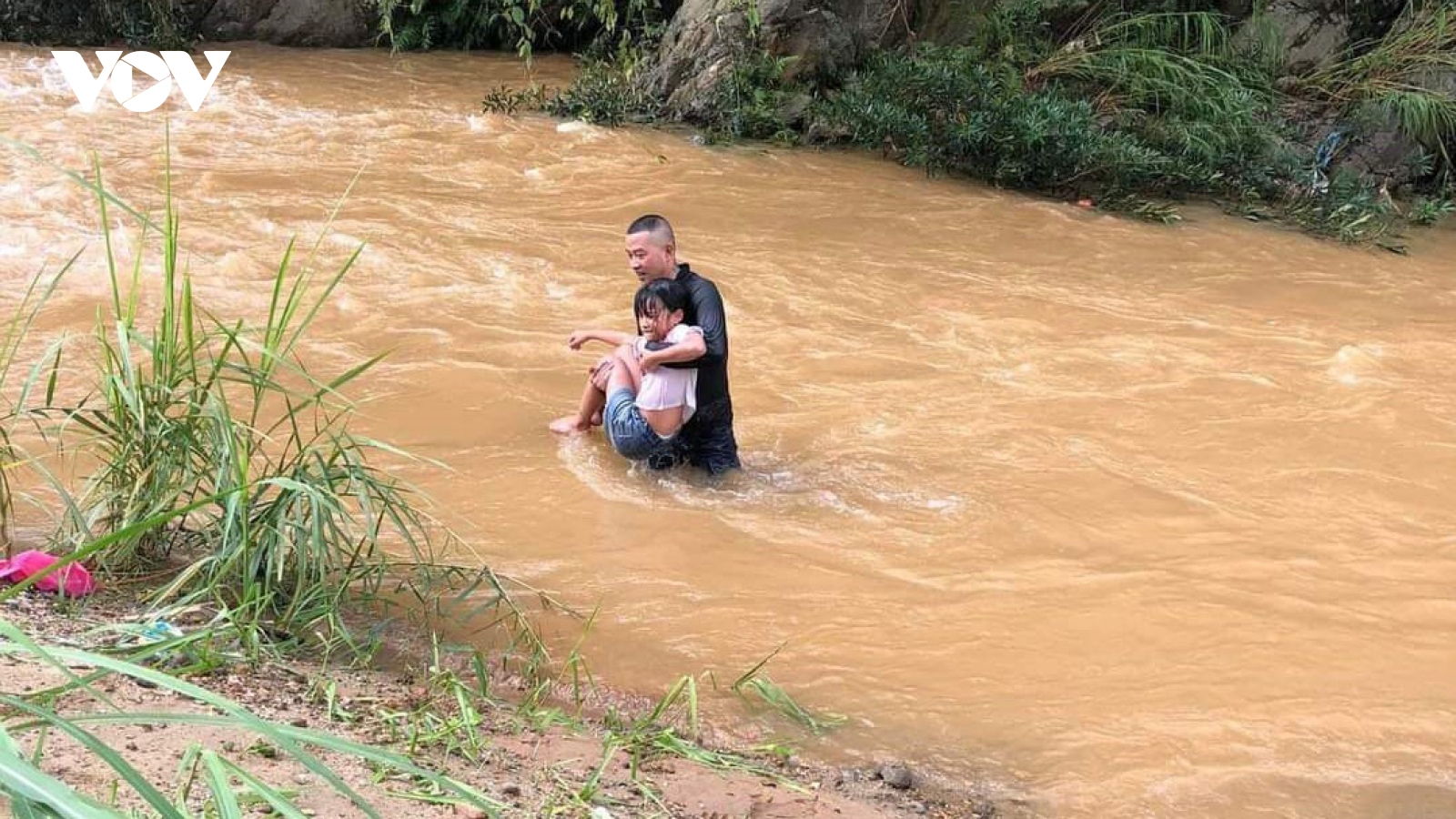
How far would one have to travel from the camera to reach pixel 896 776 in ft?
11.8

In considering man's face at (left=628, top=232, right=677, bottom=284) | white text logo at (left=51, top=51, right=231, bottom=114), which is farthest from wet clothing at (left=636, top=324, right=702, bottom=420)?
white text logo at (left=51, top=51, right=231, bottom=114)

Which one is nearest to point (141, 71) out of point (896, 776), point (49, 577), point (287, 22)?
point (287, 22)

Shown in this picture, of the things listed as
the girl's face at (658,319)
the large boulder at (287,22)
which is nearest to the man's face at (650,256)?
the girl's face at (658,319)

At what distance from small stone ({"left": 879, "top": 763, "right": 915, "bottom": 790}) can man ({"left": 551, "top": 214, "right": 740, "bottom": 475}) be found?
2.09 m

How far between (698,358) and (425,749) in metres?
2.61

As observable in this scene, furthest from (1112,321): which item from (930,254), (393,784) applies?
(393,784)

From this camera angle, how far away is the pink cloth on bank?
3.50m

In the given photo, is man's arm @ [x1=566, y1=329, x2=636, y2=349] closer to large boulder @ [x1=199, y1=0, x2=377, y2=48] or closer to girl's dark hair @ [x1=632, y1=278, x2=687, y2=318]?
girl's dark hair @ [x1=632, y1=278, x2=687, y2=318]

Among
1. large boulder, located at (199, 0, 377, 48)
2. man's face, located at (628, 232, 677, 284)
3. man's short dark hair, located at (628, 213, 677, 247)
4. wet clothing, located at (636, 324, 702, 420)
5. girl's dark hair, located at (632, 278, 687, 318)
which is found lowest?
wet clothing, located at (636, 324, 702, 420)

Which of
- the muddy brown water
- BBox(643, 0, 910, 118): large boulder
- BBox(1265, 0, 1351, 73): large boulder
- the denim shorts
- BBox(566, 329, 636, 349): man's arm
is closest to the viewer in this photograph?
the muddy brown water

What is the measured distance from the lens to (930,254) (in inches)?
369

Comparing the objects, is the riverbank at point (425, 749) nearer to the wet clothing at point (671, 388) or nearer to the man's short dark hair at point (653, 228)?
the wet clothing at point (671, 388)

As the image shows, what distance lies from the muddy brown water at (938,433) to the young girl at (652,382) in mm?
176

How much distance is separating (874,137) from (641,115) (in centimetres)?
216
